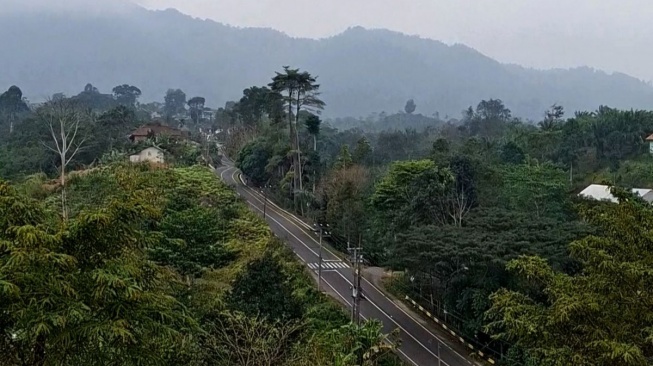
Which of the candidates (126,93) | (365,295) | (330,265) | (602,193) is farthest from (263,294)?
(126,93)

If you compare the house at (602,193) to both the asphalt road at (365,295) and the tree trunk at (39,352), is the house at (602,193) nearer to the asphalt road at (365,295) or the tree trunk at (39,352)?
the asphalt road at (365,295)

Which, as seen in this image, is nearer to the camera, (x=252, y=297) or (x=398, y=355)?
(x=252, y=297)

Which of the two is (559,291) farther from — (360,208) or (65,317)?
(360,208)

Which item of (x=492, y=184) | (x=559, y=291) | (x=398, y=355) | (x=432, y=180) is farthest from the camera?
(x=492, y=184)

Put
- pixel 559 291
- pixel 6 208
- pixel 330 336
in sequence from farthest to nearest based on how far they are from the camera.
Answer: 1. pixel 330 336
2. pixel 559 291
3. pixel 6 208

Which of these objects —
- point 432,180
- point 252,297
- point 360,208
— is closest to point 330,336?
point 252,297

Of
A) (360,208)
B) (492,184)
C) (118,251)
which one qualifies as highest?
(118,251)

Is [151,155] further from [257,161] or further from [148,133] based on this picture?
[148,133]
